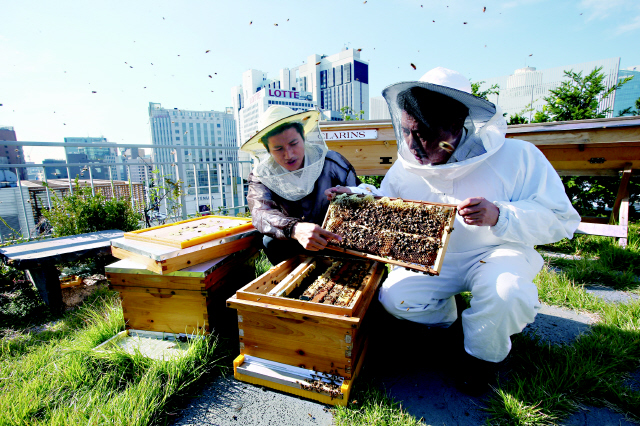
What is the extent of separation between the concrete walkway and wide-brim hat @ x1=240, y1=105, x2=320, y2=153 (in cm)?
193

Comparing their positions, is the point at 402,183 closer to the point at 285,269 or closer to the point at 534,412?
the point at 285,269

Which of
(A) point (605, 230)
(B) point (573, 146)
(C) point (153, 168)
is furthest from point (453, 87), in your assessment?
(C) point (153, 168)

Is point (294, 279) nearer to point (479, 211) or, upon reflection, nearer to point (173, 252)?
point (173, 252)

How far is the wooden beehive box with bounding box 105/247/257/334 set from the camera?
2336 millimetres

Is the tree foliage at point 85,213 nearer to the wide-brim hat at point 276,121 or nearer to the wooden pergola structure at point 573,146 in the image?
the wide-brim hat at point 276,121

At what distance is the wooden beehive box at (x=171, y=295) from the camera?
7.66 ft

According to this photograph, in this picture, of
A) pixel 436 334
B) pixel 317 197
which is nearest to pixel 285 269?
pixel 317 197

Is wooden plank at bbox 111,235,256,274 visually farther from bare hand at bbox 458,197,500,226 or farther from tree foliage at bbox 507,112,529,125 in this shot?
tree foliage at bbox 507,112,529,125

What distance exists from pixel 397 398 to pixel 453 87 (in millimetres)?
1956

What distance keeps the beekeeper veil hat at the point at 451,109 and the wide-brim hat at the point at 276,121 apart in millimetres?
865

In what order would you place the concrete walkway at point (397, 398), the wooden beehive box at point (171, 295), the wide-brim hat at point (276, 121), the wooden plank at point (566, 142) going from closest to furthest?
the concrete walkway at point (397, 398), the wooden beehive box at point (171, 295), the wide-brim hat at point (276, 121), the wooden plank at point (566, 142)

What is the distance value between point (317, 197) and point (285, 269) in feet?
2.59

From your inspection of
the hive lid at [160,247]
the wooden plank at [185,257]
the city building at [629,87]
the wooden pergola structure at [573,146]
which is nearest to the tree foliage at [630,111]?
the city building at [629,87]

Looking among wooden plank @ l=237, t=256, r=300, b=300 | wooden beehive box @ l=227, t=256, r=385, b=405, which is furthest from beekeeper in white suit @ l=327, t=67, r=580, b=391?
wooden plank @ l=237, t=256, r=300, b=300
